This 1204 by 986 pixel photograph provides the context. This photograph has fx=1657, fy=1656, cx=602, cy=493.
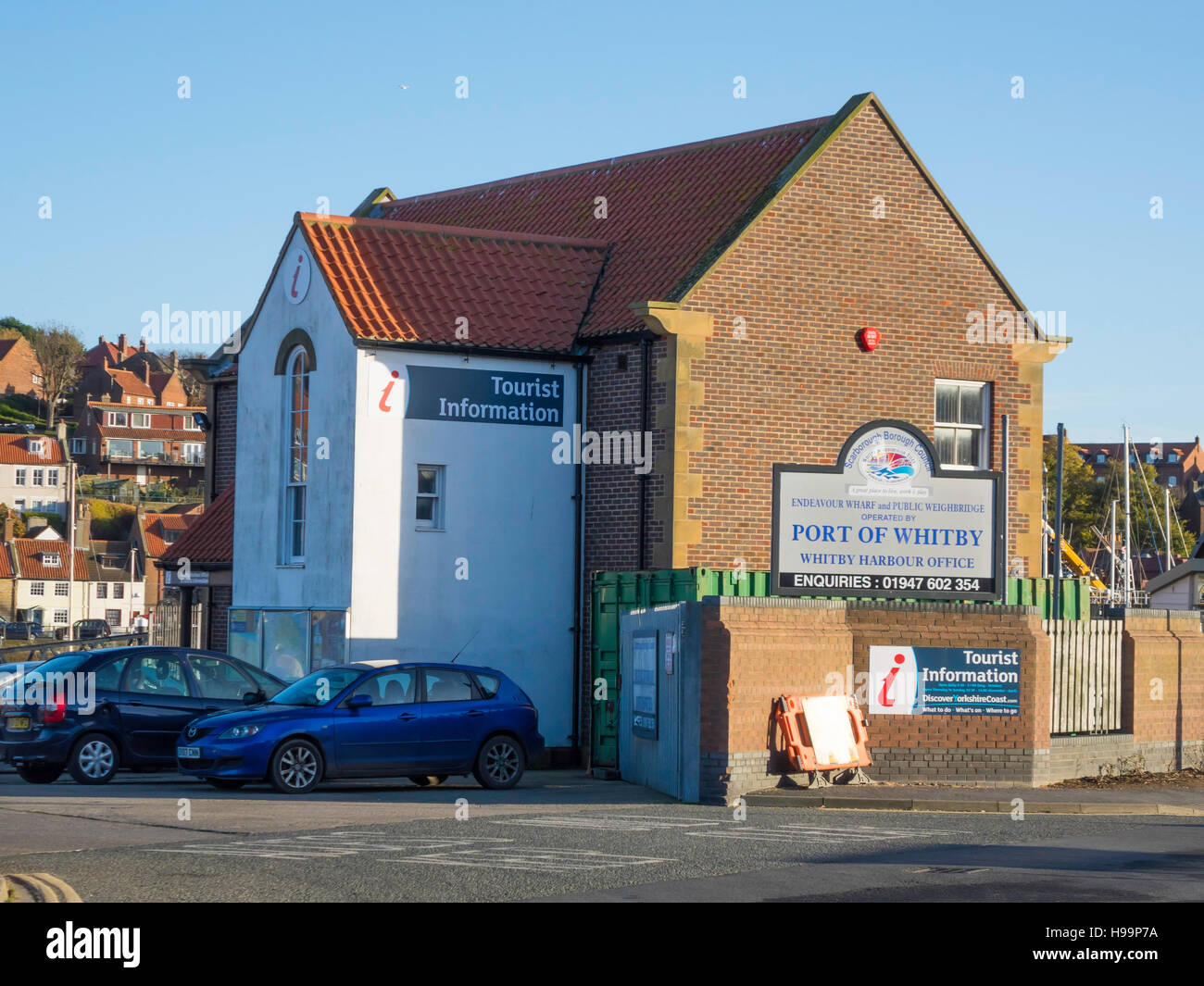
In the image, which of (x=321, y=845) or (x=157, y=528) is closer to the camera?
(x=321, y=845)

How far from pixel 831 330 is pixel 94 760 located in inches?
485

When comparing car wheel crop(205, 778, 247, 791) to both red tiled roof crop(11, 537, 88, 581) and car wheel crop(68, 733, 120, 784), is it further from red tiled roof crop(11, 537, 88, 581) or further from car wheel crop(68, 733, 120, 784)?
red tiled roof crop(11, 537, 88, 581)

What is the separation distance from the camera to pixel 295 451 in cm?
2617

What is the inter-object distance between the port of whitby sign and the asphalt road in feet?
13.1

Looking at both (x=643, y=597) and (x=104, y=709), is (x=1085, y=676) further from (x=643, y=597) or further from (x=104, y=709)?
(x=104, y=709)

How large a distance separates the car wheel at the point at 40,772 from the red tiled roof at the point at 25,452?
11027 cm

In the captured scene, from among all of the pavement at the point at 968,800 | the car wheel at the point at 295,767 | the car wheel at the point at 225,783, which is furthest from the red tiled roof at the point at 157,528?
the pavement at the point at 968,800

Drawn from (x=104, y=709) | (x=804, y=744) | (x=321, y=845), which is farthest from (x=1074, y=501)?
(x=321, y=845)

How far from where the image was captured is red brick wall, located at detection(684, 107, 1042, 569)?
24438mm

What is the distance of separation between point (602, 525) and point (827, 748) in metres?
6.98

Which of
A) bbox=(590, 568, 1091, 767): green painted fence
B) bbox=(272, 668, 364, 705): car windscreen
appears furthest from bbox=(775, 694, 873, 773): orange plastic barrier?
bbox=(272, 668, 364, 705): car windscreen

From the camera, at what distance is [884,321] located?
25.6 meters
